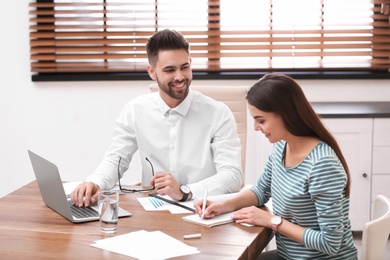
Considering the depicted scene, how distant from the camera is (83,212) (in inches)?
82.3

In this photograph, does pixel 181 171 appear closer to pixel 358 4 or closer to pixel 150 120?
pixel 150 120

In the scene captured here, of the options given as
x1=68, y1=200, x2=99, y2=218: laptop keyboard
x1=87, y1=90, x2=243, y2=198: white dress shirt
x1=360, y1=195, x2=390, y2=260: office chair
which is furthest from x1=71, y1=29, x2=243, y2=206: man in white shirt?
x1=360, y1=195, x2=390, y2=260: office chair

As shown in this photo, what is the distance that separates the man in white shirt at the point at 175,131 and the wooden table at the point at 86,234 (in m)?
0.41

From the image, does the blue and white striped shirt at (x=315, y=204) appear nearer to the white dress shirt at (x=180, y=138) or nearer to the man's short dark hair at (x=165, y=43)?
the white dress shirt at (x=180, y=138)

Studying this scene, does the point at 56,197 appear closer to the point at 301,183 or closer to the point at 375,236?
the point at 301,183

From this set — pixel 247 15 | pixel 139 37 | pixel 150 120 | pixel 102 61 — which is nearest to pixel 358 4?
pixel 247 15

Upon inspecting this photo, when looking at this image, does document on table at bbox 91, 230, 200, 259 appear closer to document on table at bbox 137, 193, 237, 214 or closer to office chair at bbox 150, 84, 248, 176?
document on table at bbox 137, 193, 237, 214

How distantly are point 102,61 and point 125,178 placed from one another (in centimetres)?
76

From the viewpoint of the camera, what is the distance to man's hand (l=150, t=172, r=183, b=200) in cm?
220

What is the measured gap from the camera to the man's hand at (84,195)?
7.13 ft

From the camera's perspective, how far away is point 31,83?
13.6 feet

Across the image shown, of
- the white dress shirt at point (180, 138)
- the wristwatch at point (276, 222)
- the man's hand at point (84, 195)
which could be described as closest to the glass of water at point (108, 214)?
the man's hand at point (84, 195)

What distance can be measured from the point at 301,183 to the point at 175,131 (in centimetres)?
85

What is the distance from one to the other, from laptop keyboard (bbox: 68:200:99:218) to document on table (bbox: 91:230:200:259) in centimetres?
23
